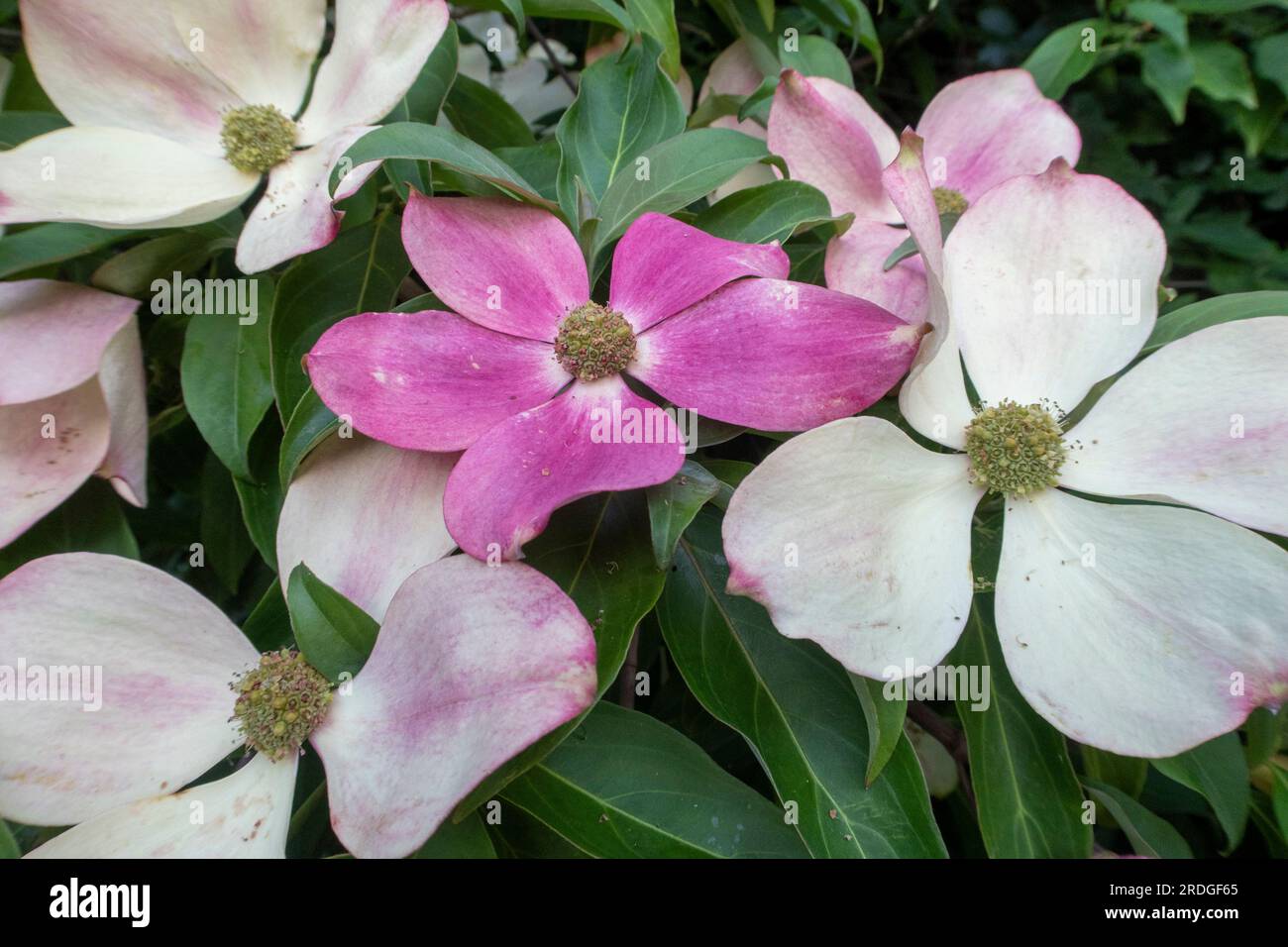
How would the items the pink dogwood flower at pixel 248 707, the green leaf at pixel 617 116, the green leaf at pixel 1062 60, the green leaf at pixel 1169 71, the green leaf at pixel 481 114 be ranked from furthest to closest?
the green leaf at pixel 1169 71 → the green leaf at pixel 1062 60 → the green leaf at pixel 481 114 → the green leaf at pixel 617 116 → the pink dogwood flower at pixel 248 707

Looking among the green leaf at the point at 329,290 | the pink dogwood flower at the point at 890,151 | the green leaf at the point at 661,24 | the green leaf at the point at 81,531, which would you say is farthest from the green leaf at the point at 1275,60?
the green leaf at the point at 81,531

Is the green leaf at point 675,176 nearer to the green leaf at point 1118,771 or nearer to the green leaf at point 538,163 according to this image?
the green leaf at point 538,163

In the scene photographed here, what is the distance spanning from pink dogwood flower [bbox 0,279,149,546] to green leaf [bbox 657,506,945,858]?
0.34m

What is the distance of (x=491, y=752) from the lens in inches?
16.6

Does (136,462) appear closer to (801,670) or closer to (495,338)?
(495,338)

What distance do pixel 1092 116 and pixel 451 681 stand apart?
1.18m

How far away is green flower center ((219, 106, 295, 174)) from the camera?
0.64m

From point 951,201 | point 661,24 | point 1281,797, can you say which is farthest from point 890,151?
point 1281,797

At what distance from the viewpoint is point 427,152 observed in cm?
51

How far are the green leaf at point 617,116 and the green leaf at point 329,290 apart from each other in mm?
135

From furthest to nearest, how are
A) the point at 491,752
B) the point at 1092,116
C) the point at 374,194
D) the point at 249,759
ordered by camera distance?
the point at 1092,116
the point at 374,194
the point at 249,759
the point at 491,752

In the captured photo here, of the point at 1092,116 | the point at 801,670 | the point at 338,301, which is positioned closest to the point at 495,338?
the point at 338,301

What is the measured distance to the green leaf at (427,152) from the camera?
0.50m

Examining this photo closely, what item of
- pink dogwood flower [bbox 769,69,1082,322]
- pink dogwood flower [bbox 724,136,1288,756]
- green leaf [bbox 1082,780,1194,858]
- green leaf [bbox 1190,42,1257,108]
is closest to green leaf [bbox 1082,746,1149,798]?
green leaf [bbox 1082,780,1194,858]
